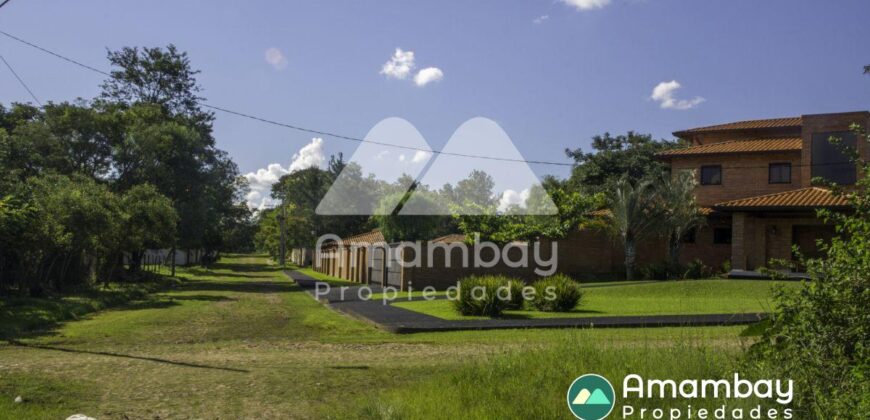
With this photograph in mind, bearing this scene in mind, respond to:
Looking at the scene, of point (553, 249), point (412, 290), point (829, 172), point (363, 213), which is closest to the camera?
point (412, 290)

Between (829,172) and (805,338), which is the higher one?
(829,172)

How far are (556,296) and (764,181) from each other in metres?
22.0

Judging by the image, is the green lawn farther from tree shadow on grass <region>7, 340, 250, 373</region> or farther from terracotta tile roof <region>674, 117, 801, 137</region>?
terracotta tile roof <region>674, 117, 801, 137</region>

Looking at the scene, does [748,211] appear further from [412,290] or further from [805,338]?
[805,338]

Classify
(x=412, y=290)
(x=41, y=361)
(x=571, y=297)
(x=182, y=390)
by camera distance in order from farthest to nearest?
Result: 1. (x=412, y=290)
2. (x=571, y=297)
3. (x=41, y=361)
4. (x=182, y=390)

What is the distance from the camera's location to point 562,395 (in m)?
7.21

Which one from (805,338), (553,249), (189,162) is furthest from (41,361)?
(189,162)

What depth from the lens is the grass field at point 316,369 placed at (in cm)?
753

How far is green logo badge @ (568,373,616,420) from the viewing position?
6.61 metres

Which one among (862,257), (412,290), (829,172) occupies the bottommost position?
(412,290)

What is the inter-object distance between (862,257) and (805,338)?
823 mm

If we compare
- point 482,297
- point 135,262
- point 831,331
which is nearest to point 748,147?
point 482,297

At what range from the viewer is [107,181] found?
4197 cm

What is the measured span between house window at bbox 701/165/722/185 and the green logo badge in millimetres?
34004
